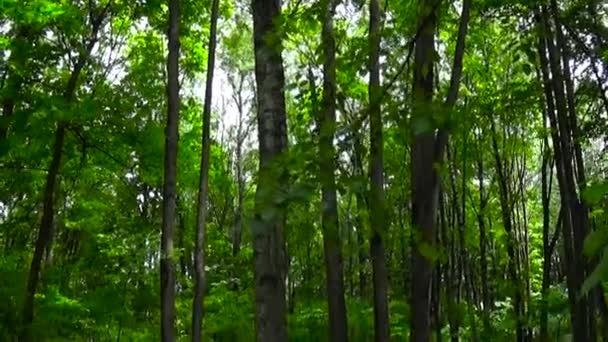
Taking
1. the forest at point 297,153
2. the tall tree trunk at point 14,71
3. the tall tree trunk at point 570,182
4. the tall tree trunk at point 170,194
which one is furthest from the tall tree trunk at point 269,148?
the tall tree trunk at point 14,71

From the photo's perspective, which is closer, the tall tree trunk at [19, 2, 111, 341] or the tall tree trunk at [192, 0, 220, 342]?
the tall tree trunk at [192, 0, 220, 342]

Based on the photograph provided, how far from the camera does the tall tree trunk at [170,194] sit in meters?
9.03

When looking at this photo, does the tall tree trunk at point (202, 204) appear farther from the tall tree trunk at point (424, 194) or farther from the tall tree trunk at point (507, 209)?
the tall tree trunk at point (507, 209)

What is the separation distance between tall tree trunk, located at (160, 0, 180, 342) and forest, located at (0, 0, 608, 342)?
29 millimetres

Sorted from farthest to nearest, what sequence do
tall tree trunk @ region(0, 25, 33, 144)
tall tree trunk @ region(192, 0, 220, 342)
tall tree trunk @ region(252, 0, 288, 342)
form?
tall tree trunk @ region(0, 25, 33, 144), tall tree trunk @ region(192, 0, 220, 342), tall tree trunk @ region(252, 0, 288, 342)

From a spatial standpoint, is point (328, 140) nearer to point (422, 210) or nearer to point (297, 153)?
point (297, 153)

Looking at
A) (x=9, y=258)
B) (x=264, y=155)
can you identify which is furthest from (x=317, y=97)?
(x=9, y=258)

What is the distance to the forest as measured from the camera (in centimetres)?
172

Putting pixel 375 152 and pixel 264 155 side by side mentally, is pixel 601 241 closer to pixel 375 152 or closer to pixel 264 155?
pixel 375 152

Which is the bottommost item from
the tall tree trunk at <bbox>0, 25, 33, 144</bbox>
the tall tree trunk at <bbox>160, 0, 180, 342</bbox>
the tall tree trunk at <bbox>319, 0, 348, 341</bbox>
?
the tall tree trunk at <bbox>319, 0, 348, 341</bbox>

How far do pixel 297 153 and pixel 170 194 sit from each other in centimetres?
798

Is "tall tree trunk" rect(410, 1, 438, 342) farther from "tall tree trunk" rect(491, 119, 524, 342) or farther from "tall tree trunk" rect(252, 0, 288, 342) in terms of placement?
"tall tree trunk" rect(491, 119, 524, 342)

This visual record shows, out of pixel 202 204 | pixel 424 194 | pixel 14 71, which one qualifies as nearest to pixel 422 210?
pixel 424 194

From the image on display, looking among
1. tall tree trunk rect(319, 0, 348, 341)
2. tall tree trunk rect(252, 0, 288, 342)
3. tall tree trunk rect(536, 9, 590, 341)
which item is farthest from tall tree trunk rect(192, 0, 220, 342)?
tall tree trunk rect(319, 0, 348, 341)
